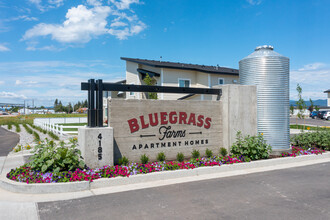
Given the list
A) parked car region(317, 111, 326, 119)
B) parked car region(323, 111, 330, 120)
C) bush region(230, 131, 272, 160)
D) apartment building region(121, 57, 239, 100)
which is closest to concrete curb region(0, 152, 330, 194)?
bush region(230, 131, 272, 160)

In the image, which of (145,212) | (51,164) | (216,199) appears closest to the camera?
(145,212)

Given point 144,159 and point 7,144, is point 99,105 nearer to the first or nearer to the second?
point 144,159

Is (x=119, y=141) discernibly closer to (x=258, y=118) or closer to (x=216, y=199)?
(x=216, y=199)

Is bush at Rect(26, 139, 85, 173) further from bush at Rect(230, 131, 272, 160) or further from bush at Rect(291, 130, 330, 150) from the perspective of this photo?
bush at Rect(291, 130, 330, 150)

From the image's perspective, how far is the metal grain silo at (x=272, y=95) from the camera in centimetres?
1002

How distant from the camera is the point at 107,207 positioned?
5.10m

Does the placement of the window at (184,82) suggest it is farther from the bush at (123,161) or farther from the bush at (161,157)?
the bush at (123,161)

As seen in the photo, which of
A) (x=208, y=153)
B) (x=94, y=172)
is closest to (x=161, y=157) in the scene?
(x=208, y=153)

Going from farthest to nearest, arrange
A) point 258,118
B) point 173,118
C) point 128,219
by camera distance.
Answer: point 258,118, point 173,118, point 128,219

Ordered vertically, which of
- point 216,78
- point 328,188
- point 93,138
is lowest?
point 328,188

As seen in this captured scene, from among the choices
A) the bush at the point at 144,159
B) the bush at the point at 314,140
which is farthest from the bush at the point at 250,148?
the bush at the point at 314,140

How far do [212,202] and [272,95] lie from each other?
626cm

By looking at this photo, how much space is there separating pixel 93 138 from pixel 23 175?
1973mm

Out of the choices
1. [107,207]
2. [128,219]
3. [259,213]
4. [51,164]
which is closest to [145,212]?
[128,219]
